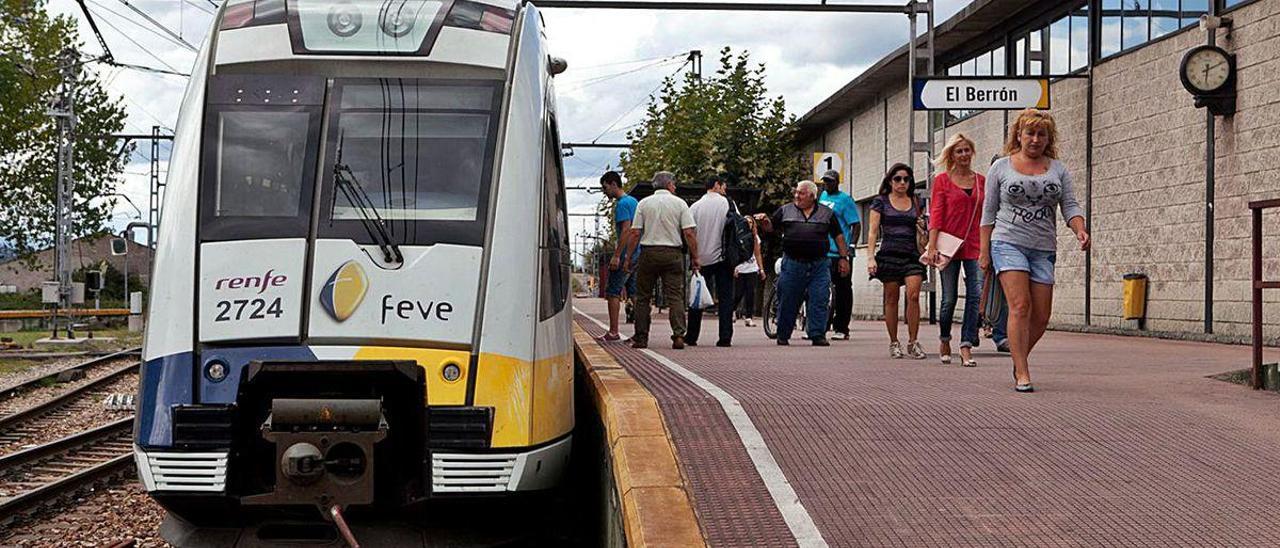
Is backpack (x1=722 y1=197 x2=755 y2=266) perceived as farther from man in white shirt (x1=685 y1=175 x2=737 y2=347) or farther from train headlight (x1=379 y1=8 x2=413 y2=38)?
train headlight (x1=379 y1=8 x2=413 y2=38)

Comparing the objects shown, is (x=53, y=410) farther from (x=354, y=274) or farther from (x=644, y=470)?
(x=644, y=470)

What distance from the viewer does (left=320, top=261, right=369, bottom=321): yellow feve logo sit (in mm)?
7105

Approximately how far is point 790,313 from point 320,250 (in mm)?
7688

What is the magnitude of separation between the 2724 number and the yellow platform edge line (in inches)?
66.9

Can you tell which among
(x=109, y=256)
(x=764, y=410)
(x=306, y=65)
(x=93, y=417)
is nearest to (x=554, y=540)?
(x=764, y=410)

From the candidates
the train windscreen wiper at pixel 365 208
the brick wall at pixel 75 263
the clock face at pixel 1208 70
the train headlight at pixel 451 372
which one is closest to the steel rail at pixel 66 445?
the train windscreen wiper at pixel 365 208

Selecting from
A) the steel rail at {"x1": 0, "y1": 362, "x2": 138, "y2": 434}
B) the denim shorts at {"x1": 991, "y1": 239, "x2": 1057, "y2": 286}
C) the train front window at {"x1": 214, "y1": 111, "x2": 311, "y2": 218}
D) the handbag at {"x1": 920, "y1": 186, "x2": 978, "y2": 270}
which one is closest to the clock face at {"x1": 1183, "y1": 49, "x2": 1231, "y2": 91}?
the handbag at {"x1": 920, "y1": 186, "x2": 978, "y2": 270}

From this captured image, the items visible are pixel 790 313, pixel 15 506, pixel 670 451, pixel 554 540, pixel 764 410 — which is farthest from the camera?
pixel 790 313

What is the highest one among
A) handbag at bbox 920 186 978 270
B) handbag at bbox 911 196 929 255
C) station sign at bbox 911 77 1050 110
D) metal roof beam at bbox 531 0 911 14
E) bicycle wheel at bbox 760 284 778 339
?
metal roof beam at bbox 531 0 911 14

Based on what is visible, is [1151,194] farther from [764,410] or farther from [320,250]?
[320,250]

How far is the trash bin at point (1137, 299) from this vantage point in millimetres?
19625

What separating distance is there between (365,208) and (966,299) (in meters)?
5.93

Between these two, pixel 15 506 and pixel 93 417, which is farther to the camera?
pixel 93 417

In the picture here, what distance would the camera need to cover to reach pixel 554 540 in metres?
8.75
